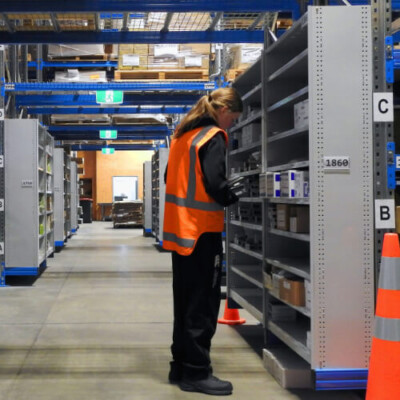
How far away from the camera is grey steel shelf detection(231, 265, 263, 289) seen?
5.53m

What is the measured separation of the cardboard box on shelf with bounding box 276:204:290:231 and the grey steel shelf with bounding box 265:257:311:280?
10.2 inches

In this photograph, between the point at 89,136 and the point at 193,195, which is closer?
the point at 193,195

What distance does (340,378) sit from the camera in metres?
3.79

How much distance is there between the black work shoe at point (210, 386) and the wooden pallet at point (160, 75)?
7.65 meters

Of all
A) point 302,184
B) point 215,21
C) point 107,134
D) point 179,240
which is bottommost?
point 179,240

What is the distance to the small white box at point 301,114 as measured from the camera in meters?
4.18

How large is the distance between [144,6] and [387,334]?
14.2 ft

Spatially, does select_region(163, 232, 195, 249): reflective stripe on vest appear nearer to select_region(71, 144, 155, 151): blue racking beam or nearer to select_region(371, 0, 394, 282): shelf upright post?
select_region(371, 0, 394, 282): shelf upright post

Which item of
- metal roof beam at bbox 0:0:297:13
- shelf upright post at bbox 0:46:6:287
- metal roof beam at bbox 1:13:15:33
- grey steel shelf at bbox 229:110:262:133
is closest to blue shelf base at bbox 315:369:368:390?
grey steel shelf at bbox 229:110:262:133

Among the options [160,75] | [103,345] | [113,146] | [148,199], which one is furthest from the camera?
[113,146]

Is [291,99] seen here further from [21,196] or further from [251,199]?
[21,196]

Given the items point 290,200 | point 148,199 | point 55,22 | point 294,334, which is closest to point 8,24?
point 55,22

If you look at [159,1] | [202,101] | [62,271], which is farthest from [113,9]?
[62,271]

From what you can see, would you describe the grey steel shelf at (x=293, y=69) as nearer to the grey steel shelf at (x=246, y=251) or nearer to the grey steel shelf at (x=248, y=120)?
the grey steel shelf at (x=248, y=120)
